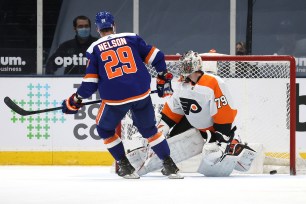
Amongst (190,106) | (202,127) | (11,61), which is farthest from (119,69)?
(11,61)

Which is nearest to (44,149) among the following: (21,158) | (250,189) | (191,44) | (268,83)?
(21,158)

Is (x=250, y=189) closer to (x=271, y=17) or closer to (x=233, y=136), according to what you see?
(x=233, y=136)

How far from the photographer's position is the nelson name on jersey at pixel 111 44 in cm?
706

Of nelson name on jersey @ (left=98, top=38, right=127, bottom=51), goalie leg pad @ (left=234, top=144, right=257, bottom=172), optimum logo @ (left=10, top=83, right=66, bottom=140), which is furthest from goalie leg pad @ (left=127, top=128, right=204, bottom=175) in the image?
optimum logo @ (left=10, top=83, right=66, bottom=140)

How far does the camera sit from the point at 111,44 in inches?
278

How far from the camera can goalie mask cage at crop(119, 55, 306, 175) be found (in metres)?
7.96

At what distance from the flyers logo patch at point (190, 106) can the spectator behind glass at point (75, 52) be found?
Answer: 2605mm

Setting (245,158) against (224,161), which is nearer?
(224,161)

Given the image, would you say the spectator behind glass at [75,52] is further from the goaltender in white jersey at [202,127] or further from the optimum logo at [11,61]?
the goaltender in white jersey at [202,127]

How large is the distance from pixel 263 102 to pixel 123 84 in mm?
1694

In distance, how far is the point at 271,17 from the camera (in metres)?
10.0

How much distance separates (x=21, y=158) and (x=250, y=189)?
396cm

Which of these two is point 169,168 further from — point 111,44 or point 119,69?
point 111,44

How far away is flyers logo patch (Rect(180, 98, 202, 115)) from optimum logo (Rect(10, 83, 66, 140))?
2347 millimetres
